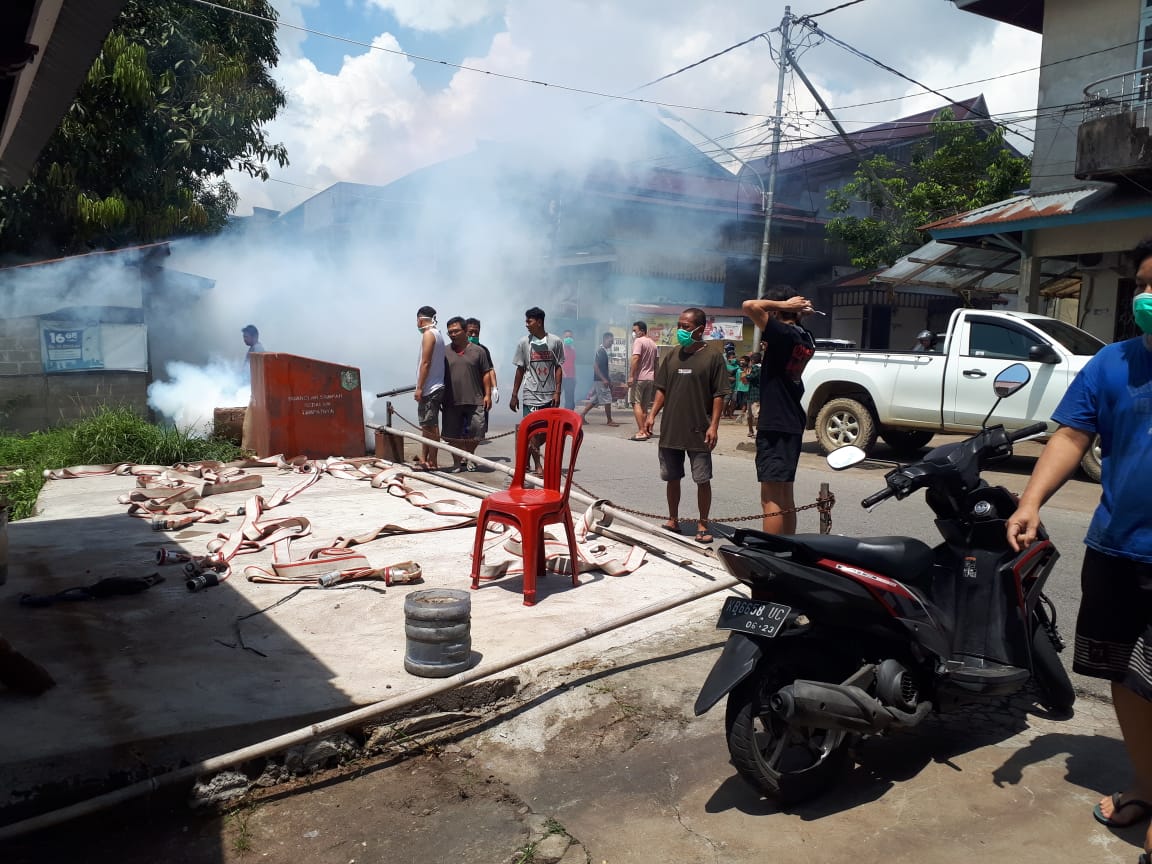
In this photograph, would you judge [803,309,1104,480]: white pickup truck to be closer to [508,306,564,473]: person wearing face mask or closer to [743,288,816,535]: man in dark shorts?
[508,306,564,473]: person wearing face mask

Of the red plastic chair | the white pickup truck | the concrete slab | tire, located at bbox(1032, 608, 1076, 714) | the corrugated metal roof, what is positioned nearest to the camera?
the concrete slab

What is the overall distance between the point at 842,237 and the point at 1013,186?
14.5 feet

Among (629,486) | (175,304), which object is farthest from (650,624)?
(175,304)

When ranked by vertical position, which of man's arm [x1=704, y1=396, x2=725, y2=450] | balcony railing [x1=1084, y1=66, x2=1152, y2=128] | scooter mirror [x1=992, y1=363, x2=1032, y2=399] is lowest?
man's arm [x1=704, y1=396, x2=725, y2=450]

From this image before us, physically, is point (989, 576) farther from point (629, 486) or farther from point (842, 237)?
point (842, 237)

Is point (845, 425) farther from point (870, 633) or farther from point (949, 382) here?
point (870, 633)

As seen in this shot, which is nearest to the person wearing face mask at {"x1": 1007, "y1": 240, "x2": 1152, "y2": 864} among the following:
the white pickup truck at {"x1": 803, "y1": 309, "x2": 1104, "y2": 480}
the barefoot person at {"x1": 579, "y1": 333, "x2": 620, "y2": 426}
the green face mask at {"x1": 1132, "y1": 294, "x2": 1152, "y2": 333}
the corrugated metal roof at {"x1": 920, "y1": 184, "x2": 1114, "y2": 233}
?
the green face mask at {"x1": 1132, "y1": 294, "x2": 1152, "y2": 333}

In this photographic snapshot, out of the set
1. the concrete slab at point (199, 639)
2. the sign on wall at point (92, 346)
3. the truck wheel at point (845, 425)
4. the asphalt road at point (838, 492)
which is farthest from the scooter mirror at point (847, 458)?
the sign on wall at point (92, 346)

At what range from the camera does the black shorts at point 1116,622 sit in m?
2.75

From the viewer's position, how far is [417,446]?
1277cm

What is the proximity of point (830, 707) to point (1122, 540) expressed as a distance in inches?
41.3

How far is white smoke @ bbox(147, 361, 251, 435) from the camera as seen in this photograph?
1299 cm

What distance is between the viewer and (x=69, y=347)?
12117 mm

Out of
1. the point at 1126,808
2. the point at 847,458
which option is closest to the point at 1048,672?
the point at 1126,808
